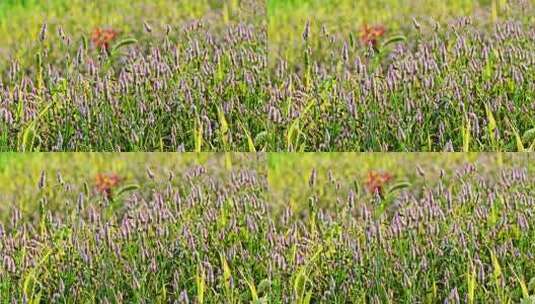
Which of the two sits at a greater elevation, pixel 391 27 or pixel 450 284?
pixel 391 27

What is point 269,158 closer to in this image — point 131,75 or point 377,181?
point 377,181

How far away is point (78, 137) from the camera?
264 cm

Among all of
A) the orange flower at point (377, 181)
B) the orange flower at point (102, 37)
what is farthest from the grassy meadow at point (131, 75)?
the orange flower at point (377, 181)

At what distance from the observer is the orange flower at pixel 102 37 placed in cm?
271

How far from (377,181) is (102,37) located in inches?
37.5

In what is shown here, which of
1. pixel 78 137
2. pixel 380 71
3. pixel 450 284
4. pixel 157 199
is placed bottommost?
pixel 450 284

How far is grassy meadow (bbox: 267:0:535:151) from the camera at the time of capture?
8.71ft

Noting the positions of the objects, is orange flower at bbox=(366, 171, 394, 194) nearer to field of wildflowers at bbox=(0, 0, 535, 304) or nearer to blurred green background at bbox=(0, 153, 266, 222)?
field of wildflowers at bbox=(0, 0, 535, 304)

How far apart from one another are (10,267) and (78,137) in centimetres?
44

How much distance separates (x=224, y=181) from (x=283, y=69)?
38 centimetres

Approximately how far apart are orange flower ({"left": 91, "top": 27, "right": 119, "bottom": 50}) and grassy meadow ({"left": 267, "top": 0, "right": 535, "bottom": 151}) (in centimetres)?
50

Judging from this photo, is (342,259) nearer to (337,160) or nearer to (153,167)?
(337,160)

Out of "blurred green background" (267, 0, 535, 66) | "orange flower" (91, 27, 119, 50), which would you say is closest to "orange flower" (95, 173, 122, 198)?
"orange flower" (91, 27, 119, 50)

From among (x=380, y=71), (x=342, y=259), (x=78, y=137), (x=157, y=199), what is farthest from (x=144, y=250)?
(x=380, y=71)
